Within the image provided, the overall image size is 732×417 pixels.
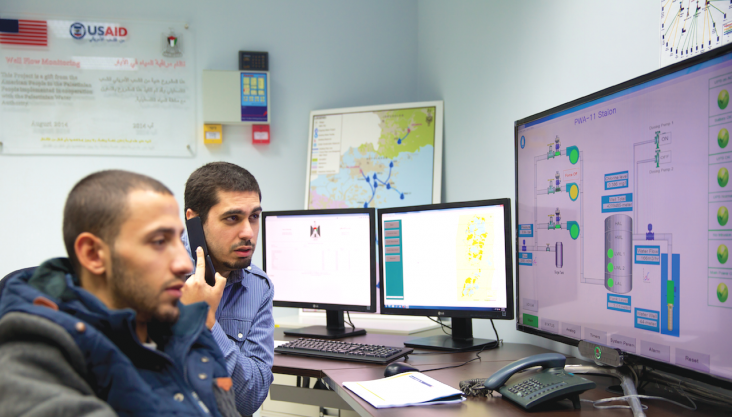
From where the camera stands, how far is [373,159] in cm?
300

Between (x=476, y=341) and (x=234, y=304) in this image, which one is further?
(x=476, y=341)

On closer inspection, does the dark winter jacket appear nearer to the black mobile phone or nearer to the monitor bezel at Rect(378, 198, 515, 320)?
the black mobile phone

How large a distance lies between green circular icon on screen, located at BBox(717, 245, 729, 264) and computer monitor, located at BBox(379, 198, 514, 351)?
72 centimetres

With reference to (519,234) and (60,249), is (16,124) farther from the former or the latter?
(519,234)

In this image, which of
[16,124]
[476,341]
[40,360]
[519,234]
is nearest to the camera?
[40,360]

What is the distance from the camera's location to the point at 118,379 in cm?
73

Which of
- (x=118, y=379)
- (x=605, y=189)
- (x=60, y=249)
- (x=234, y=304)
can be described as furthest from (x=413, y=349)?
(x=60, y=249)

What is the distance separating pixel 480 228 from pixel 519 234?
142mm

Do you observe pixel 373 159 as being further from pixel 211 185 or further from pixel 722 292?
pixel 722 292

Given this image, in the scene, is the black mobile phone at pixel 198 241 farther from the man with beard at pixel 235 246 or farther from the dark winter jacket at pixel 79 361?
the dark winter jacket at pixel 79 361

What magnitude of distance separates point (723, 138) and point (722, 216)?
0.15 meters

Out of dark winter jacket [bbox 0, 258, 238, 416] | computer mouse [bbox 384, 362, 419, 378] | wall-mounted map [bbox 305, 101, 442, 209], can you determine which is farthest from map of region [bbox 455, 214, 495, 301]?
dark winter jacket [bbox 0, 258, 238, 416]

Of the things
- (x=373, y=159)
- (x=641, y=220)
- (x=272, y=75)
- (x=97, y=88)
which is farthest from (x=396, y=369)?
(x=97, y=88)

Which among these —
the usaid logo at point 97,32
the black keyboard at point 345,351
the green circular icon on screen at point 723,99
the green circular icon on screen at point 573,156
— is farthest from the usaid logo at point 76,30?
the green circular icon on screen at point 723,99
